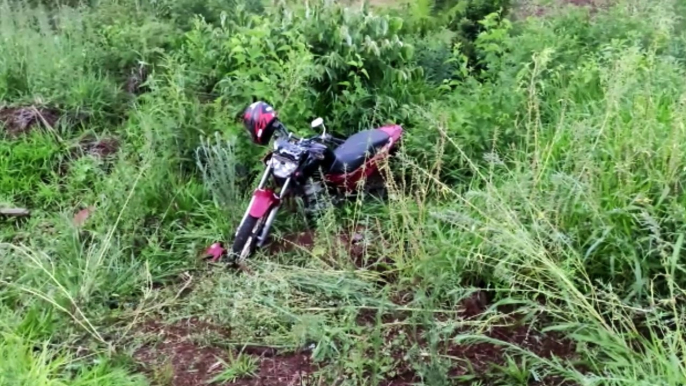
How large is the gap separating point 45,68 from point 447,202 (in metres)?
3.21

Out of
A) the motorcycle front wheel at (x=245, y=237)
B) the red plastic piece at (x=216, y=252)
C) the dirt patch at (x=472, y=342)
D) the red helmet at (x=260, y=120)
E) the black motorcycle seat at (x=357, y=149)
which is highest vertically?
the red helmet at (x=260, y=120)

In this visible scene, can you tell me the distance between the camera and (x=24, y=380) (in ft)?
9.06

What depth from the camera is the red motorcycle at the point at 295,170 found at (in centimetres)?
361

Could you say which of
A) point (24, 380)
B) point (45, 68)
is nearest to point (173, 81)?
point (45, 68)

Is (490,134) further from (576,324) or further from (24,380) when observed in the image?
(24,380)

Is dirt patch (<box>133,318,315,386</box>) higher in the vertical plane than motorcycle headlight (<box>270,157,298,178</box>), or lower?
lower

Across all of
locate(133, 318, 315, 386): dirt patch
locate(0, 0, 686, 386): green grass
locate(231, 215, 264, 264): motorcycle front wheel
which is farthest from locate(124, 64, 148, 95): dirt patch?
locate(133, 318, 315, 386): dirt patch

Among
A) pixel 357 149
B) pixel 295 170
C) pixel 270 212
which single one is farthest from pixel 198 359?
pixel 357 149

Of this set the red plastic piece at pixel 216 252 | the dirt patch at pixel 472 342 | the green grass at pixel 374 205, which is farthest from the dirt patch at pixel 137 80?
the dirt patch at pixel 472 342

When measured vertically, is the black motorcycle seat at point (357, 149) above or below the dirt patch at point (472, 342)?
above

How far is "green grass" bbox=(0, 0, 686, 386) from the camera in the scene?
2840 millimetres

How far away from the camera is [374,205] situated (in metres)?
3.88

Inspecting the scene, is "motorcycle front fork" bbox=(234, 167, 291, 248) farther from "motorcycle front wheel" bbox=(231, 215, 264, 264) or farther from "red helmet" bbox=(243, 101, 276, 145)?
"red helmet" bbox=(243, 101, 276, 145)

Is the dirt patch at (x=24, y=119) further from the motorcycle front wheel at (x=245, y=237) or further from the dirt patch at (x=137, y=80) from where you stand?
the motorcycle front wheel at (x=245, y=237)
